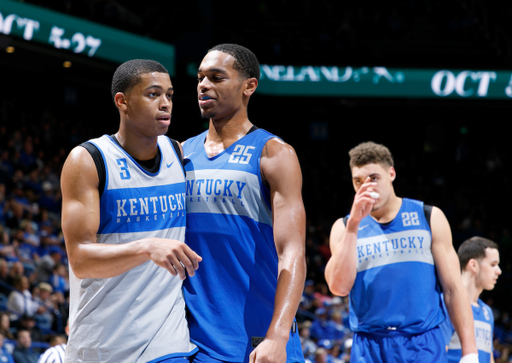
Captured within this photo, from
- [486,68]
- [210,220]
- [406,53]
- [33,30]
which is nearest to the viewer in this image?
[210,220]

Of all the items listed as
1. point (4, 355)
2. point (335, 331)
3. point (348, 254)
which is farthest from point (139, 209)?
point (335, 331)

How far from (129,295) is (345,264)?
1.88 meters

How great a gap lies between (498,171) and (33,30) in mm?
14762

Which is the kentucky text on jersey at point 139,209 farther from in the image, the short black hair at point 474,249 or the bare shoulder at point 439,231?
the short black hair at point 474,249

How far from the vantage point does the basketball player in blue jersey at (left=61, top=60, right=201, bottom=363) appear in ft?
8.97

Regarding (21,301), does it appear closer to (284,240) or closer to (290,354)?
(290,354)

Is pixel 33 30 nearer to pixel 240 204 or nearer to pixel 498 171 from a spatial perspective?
pixel 240 204

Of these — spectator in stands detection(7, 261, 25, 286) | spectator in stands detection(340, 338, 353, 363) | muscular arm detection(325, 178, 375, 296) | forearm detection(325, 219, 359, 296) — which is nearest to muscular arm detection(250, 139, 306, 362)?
muscular arm detection(325, 178, 375, 296)

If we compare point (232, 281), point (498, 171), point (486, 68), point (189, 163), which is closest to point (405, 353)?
point (232, 281)

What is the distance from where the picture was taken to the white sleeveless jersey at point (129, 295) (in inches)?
111

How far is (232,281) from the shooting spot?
3.02 metres

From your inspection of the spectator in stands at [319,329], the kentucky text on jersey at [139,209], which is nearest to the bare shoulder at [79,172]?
the kentucky text on jersey at [139,209]

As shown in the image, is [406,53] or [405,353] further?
[406,53]

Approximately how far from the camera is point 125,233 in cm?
289
